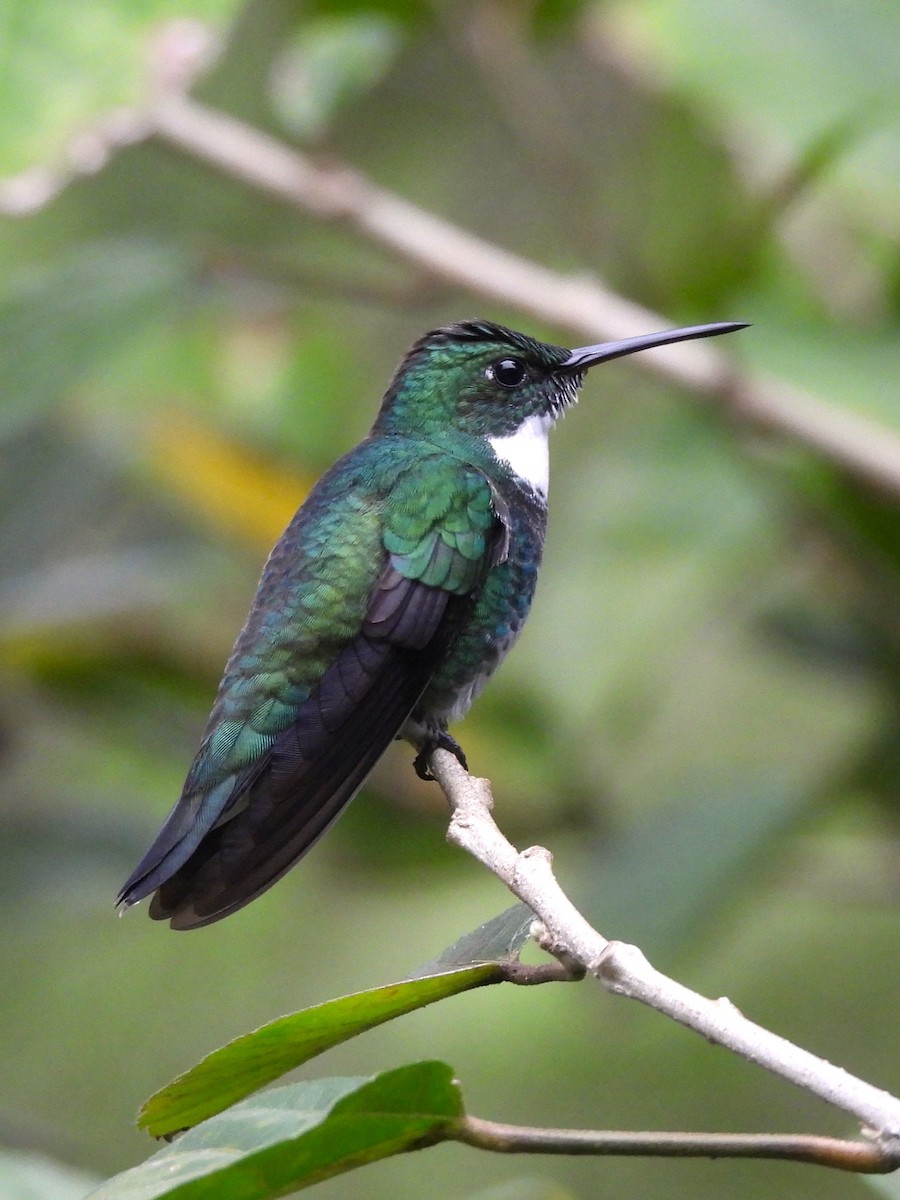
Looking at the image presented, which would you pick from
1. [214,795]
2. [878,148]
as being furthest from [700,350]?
[214,795]

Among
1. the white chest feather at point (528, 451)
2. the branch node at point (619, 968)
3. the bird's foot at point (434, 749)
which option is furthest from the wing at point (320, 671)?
the branch node at point (619, 968)

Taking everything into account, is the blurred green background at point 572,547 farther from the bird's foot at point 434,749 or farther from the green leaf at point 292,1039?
the green leaf at point 292,1039

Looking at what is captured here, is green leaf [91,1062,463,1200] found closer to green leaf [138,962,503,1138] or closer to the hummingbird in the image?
green leaf [138,962,503,1138]

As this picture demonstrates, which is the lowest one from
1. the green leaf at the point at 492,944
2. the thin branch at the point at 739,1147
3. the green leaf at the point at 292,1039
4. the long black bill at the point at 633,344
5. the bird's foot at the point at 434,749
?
the thin branch at the point at 739,1147

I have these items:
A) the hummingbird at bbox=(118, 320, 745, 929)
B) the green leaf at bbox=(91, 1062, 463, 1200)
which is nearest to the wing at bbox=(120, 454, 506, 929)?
the hummingbird at bbox=(118, 320, 745, 929)

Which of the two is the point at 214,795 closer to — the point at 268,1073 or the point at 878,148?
the point at 268,1073

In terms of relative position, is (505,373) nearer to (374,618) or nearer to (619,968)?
(374,618)

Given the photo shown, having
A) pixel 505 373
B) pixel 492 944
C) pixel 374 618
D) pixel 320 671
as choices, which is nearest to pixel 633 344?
pixel 505 373

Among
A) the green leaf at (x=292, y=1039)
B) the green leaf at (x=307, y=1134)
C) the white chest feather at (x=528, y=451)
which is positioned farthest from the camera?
the white chest feather at (x=528, y=451)
